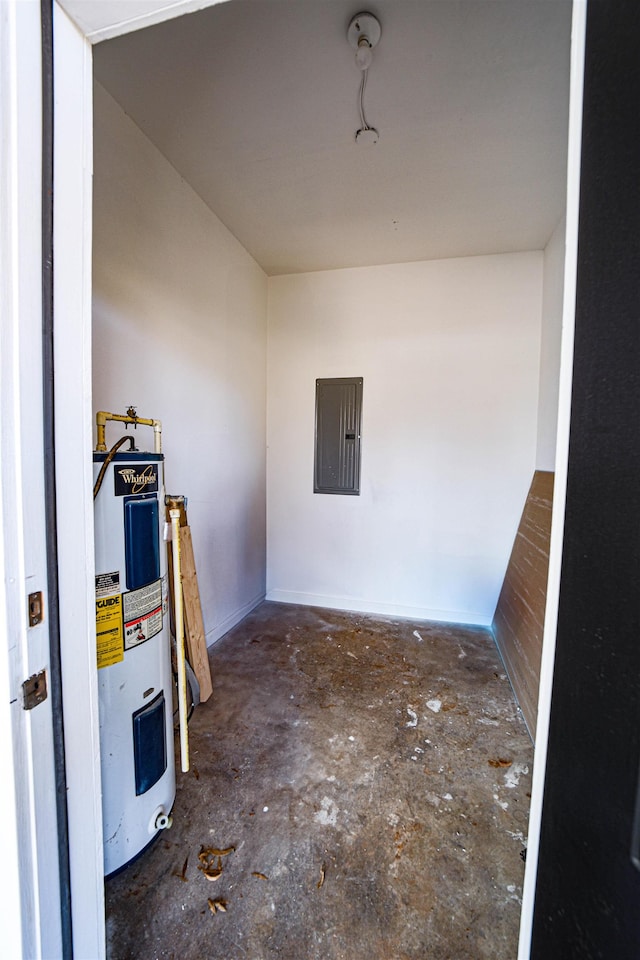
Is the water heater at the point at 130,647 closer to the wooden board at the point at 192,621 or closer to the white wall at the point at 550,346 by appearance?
the wooden board at the point at 192,621

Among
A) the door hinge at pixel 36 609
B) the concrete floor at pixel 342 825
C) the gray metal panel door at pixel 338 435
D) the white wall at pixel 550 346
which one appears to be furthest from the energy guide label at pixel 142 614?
the white wall at pixel 550 346

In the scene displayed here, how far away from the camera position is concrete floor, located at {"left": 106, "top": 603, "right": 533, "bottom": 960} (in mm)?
1079

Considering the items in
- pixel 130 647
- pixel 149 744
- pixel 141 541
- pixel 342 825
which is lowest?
pixel 342 825

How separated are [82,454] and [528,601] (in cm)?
257

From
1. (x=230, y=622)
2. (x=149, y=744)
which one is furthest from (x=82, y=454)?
(x=230, y=622)

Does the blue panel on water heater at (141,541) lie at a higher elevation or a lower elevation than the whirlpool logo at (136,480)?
lower

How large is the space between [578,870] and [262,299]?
3656 millimetres

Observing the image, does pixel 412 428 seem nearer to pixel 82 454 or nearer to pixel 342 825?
pixel 342 825

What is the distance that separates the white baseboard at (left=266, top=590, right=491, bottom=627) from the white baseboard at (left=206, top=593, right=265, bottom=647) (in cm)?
27

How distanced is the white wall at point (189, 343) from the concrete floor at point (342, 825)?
100 cm

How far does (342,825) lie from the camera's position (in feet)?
4.57

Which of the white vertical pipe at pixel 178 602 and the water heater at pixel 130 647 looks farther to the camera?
the white vertical pipe at pixel 178 602

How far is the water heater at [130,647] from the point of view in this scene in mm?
1119

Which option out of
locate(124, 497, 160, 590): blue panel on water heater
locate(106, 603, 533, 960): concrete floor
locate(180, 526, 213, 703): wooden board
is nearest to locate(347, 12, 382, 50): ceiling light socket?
locate(124, 497, 160, 590): blue panel on water heater
